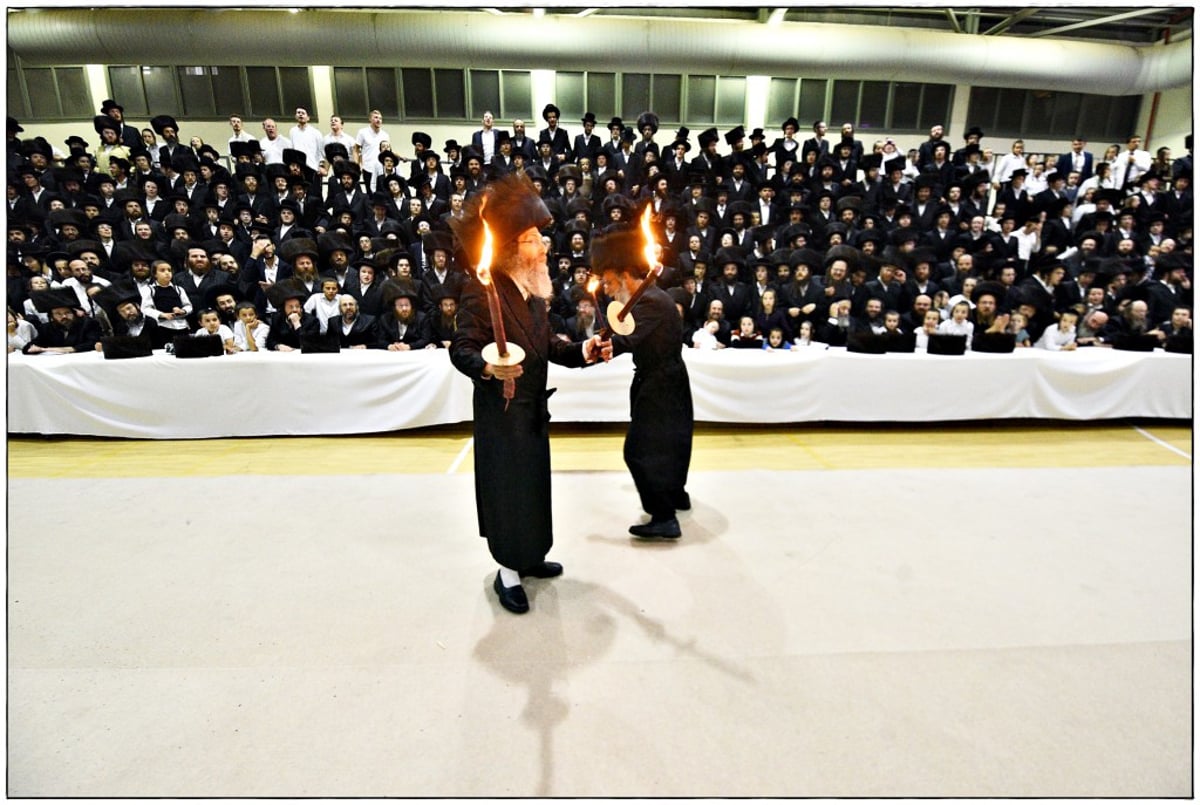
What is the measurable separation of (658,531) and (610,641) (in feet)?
2.80

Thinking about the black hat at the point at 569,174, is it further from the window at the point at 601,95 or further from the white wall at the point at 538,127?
the window at the point at 601,95

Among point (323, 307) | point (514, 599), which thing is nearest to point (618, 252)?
point (514, 599)

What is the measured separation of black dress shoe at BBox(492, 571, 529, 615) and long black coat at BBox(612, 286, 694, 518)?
898 millimetres

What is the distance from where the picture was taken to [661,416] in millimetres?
2994

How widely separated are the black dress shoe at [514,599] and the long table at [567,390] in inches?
96.0

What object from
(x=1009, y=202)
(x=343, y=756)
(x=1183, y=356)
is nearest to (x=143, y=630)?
(x=343, y=756)

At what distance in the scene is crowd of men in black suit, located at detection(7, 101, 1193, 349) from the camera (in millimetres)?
5953

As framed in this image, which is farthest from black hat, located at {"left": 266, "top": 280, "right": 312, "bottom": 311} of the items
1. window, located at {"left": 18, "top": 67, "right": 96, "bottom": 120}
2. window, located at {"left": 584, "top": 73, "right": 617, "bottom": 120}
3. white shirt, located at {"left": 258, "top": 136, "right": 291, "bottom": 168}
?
window, located at {"left": 18, "top": 67, "right": 96, "bottom": 120}

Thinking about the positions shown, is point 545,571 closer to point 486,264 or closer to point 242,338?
point 486,264

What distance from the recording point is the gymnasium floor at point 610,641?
5.56ft

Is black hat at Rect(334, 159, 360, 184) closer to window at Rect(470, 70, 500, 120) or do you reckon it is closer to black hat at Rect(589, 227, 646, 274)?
window at Rect(470, 70, 500, 120)

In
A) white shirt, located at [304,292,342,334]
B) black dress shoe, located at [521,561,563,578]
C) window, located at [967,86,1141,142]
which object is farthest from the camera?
window, located at [967,86,1141,142]

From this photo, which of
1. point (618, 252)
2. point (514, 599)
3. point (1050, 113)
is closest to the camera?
point (514, 599)

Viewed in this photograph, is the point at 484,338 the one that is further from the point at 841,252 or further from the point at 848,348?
the point at 841,252
